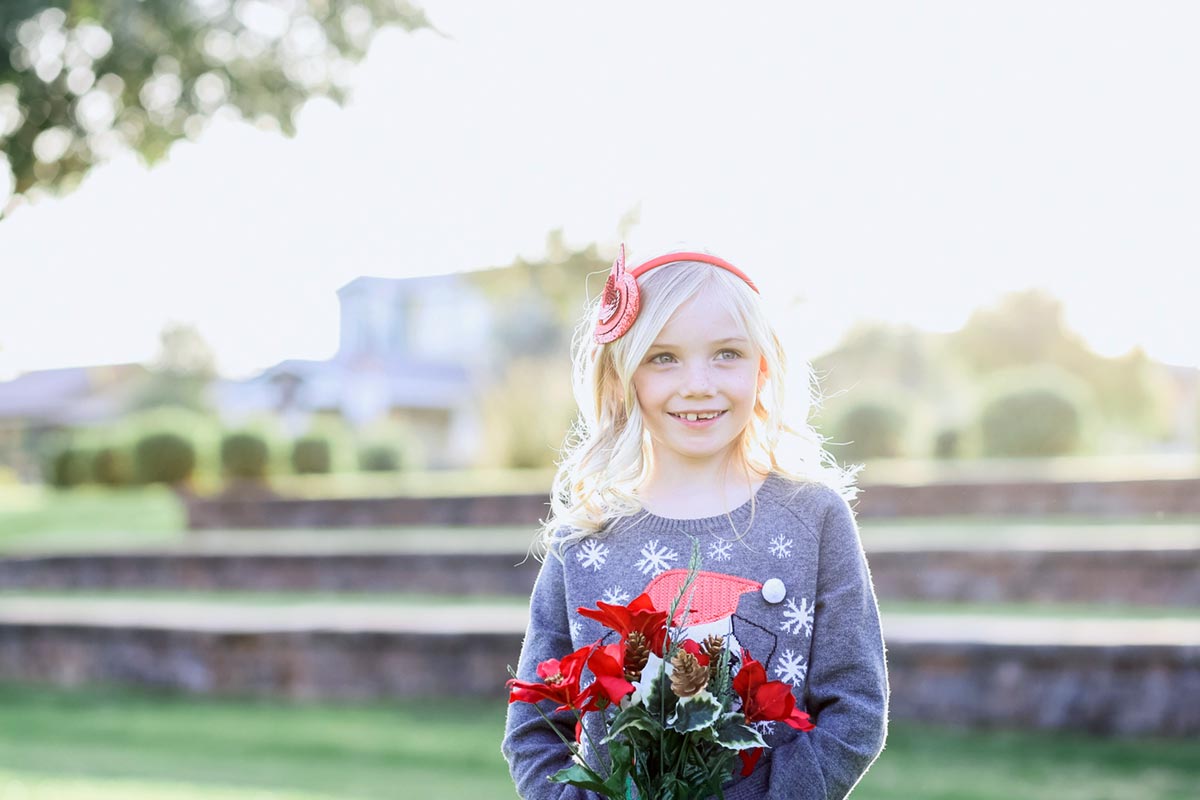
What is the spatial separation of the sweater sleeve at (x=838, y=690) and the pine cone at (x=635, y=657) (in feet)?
1.10

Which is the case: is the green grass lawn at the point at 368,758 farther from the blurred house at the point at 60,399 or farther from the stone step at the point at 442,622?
the blurred house at the point at 60,399

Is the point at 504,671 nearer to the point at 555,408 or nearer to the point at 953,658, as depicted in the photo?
the point at 953,658

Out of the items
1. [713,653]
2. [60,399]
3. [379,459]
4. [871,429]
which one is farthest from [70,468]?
[60,399]

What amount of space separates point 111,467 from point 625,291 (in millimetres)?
18257

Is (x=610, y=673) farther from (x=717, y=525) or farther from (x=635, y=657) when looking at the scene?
(x=717, y=525)

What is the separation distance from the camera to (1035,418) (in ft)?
47.3

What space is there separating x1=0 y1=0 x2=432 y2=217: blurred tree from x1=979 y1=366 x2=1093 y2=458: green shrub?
11.5 m

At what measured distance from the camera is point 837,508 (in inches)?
72.0

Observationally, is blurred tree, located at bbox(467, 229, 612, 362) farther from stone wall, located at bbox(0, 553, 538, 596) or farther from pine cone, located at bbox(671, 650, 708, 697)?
pine cone, located at bbox(671, 650, 708, 697)

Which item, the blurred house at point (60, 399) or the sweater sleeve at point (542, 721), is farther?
the blurred house at point (60, 399)

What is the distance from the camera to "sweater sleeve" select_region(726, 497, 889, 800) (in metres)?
1.65

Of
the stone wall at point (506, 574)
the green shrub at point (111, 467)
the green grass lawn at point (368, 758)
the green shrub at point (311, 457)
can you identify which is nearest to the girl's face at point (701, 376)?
the green grass lawn at point (368, 758)

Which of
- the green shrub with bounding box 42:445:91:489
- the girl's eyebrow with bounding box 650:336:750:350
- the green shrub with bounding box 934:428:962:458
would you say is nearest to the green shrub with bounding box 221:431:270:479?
the green shrub with bounding box 42:445:91:489

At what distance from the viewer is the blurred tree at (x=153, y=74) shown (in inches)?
176
